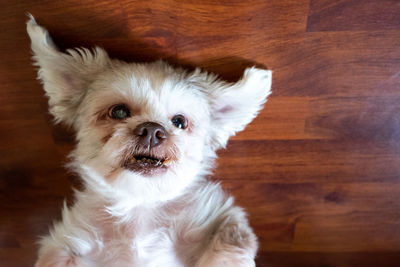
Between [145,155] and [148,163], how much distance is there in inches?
1.3

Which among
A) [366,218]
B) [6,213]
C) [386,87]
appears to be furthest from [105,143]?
[366,218]

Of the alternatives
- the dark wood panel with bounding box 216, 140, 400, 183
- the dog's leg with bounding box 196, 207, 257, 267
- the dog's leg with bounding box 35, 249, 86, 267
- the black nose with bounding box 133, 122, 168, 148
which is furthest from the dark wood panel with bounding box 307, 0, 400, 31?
the dog's leg with bounding box 35, 249, 86, 267

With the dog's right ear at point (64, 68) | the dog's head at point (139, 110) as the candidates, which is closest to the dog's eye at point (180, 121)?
the dog's head at point (139, 110)

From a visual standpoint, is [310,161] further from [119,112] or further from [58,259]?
[58,259]

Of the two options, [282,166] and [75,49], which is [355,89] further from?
[75,49]

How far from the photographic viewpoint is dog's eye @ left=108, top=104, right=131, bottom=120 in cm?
112

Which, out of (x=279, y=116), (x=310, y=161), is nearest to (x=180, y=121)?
(x=279, y=116)

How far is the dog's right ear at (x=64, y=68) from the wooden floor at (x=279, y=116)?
0.08 m

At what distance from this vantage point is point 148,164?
3.44ft

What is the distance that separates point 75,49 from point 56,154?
1.79 feet

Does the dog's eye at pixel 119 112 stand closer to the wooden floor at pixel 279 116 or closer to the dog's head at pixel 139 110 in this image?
the dog's head at pixel 139 110

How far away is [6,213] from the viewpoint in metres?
1.65

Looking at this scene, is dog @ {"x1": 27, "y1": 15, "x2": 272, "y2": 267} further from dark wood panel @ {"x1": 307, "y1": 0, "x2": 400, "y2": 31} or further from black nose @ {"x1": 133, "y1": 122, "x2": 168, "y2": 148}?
dark wood panel @ {"x1": 307, "y1": 0, "x2": 400, "y2": 31}

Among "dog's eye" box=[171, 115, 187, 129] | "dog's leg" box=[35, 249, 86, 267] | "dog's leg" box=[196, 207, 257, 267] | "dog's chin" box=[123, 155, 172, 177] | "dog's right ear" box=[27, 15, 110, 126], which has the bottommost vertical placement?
"dog's leg" box=[35, 249, 86, 267]
